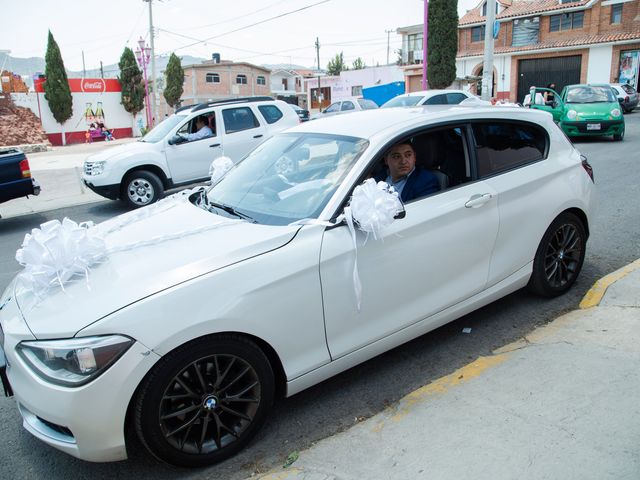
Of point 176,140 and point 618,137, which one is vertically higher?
point 176,140

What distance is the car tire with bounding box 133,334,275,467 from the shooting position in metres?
2.42

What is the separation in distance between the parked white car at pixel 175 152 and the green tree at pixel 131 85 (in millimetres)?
35526

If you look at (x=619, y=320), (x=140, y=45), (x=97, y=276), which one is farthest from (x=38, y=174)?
(x=140, y=45)

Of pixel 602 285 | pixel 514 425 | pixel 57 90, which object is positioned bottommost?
pixel 514 425

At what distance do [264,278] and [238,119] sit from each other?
8923 millimetres

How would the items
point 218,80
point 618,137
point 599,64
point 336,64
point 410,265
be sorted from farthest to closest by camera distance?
1. point 336,64
2. point 218,80
3. point 599,64
4. point 618,137
5. point 410,265

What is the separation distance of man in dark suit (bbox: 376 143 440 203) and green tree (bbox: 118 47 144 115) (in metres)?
43.8

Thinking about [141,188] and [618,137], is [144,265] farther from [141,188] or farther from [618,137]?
[618,137]

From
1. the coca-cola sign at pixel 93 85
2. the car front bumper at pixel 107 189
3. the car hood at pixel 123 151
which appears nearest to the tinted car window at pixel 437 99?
the car hood at pixel 123 151

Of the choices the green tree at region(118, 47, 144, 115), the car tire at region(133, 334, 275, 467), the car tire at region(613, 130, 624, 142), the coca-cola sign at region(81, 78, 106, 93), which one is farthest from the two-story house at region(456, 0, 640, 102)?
the car tire at region(133, 334, 275, 467)

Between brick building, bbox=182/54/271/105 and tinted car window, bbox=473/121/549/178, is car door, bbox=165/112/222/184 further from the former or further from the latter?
brick building, bbox=182/54/271/105

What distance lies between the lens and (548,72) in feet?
130

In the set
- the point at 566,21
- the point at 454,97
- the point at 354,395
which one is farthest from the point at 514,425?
the point at 566,21

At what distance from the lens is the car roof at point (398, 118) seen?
348 cm
